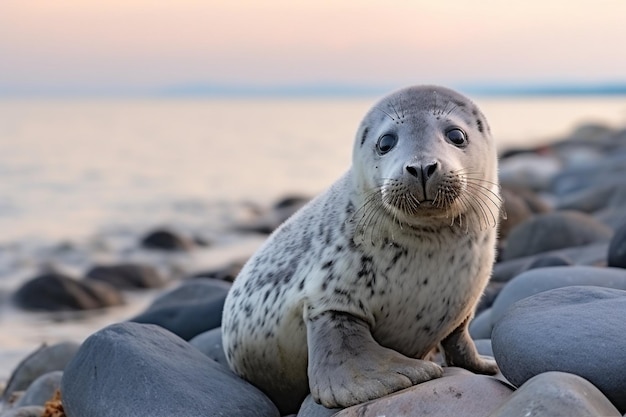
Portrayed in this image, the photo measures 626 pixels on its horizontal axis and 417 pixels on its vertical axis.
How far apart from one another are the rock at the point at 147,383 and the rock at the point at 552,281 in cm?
157

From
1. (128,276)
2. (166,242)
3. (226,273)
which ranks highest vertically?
(226,273)

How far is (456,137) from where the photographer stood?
3.91 m

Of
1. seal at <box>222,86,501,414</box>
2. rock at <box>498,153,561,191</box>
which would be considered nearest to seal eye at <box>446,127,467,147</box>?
seal at <box>222,86,501,414</box>

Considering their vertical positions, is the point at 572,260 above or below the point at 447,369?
below

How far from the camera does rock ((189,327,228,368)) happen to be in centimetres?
514

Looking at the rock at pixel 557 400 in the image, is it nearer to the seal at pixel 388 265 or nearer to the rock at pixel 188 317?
the seal at pixel 388 265

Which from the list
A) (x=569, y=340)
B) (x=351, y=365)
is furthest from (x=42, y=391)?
(x=569, y=340)

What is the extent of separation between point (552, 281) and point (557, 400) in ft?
7.50

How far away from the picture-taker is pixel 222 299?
612 cm

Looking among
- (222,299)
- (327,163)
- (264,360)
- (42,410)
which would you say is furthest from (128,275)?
(327,163)

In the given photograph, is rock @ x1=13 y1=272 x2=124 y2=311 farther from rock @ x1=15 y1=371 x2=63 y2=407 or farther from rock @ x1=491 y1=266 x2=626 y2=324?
rock @ x1=491 y1=266 x2=626 y2=324

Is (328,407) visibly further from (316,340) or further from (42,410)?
(42,410)

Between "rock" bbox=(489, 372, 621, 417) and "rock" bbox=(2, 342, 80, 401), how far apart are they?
3.66 meters

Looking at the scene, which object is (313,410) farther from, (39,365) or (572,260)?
(572,260)
